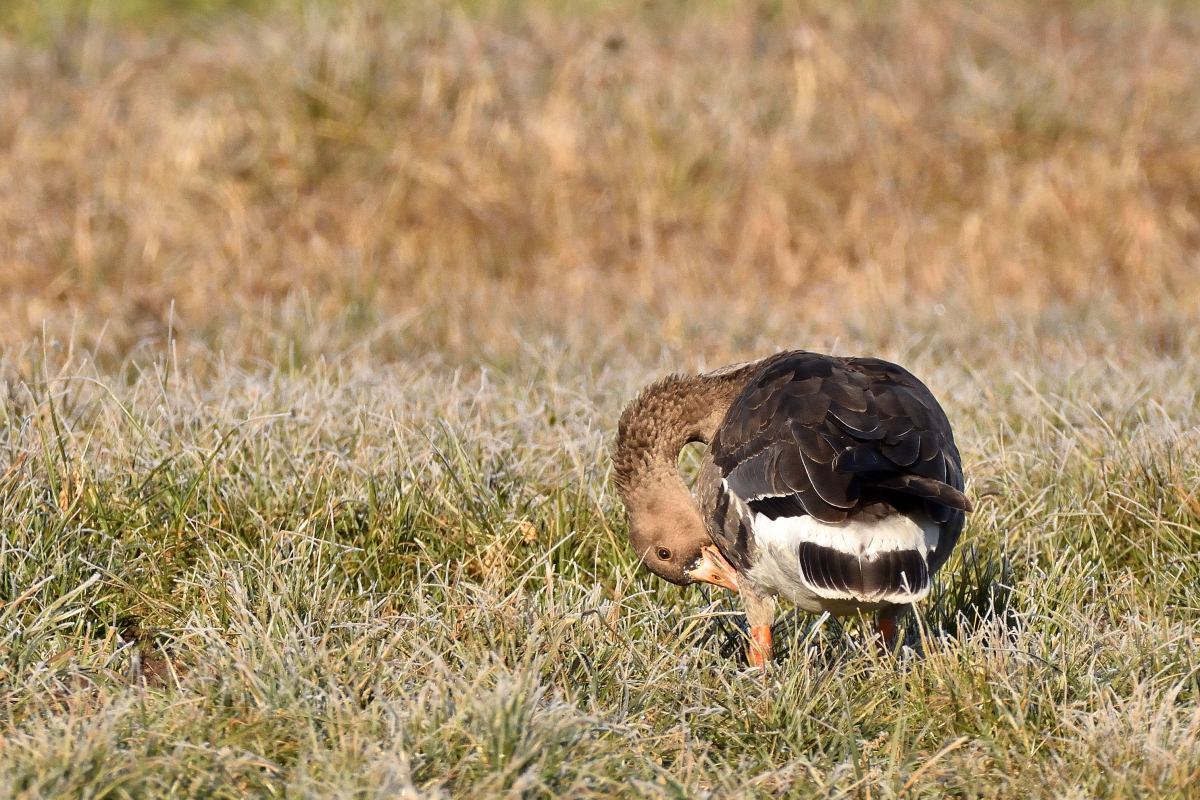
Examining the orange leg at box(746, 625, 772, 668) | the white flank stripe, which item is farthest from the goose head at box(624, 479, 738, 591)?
the white flank stripe

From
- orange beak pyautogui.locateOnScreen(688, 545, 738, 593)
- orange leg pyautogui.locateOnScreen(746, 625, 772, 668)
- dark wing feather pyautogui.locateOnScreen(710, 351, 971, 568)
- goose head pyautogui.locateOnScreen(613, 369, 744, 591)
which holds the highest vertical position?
dark wing feather pyautogui.locateOnScreen(710, 351, 971, 568)

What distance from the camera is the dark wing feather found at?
3736 millimetres

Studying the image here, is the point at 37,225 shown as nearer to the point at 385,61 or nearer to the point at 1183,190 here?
the point at 385,61

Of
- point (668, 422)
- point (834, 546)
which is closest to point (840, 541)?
point (834, 546)

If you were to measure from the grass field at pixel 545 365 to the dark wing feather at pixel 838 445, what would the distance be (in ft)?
1.36

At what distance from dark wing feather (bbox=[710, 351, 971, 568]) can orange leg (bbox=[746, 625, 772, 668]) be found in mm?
350

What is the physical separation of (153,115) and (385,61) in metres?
1.49

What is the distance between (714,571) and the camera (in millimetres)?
4133

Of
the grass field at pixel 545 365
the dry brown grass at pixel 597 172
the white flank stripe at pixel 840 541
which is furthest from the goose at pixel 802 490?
the dry brown grass at pixel 597 172

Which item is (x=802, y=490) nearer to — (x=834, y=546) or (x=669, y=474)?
(x=834, y=546)

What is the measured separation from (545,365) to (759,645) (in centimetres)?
253

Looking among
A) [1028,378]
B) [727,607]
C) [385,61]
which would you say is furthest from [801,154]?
[727,607]

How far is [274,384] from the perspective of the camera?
18.1ft

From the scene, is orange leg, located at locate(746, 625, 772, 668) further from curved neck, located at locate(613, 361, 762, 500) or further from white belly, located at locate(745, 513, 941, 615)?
curved neck, located at locate(613, 361, 762, 500)
